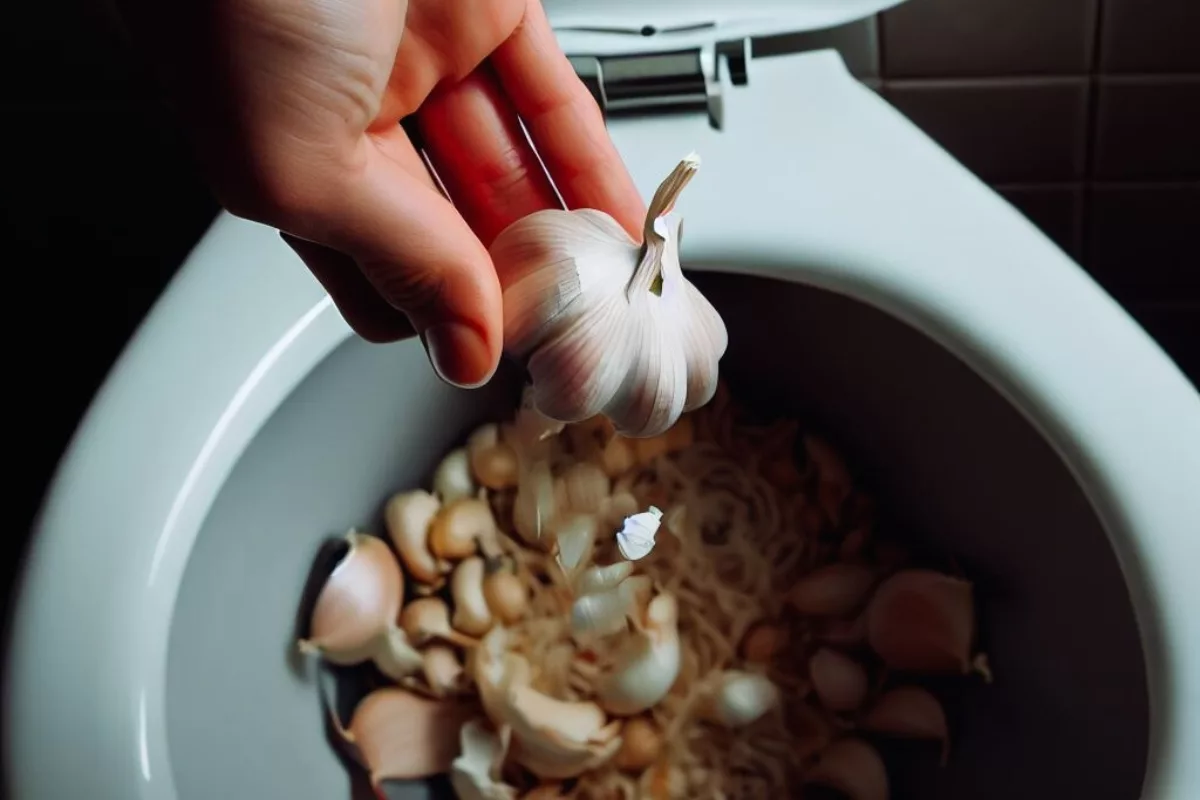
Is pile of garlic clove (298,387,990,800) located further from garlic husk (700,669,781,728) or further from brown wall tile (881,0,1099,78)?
brown wall tile (881,0,1099,78)

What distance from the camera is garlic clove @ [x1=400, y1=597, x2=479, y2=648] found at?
21.7 inches

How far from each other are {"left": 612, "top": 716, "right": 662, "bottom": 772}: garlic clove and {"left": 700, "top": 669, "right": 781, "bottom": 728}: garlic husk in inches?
1.0

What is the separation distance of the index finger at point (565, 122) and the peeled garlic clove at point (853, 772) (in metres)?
0.26

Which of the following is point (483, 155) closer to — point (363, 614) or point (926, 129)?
point (363, 614)

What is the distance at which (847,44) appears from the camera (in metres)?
0.67

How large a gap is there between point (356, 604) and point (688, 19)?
29 cm

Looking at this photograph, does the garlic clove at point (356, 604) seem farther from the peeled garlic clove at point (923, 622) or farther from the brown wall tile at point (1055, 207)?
the brown wall tile at point (1055, 207)

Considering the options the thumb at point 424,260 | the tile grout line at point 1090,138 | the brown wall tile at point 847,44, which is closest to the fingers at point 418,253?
the thumb at point 424,260

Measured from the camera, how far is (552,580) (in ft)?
1.70

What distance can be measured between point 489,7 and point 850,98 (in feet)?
0.54

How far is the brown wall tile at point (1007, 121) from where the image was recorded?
2.24 ft

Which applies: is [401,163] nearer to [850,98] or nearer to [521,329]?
[521,329]

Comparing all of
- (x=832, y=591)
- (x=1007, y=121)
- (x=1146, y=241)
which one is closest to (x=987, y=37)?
(x=1007, y=121)

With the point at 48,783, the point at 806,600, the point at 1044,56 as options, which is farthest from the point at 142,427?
the point at 1044,56
